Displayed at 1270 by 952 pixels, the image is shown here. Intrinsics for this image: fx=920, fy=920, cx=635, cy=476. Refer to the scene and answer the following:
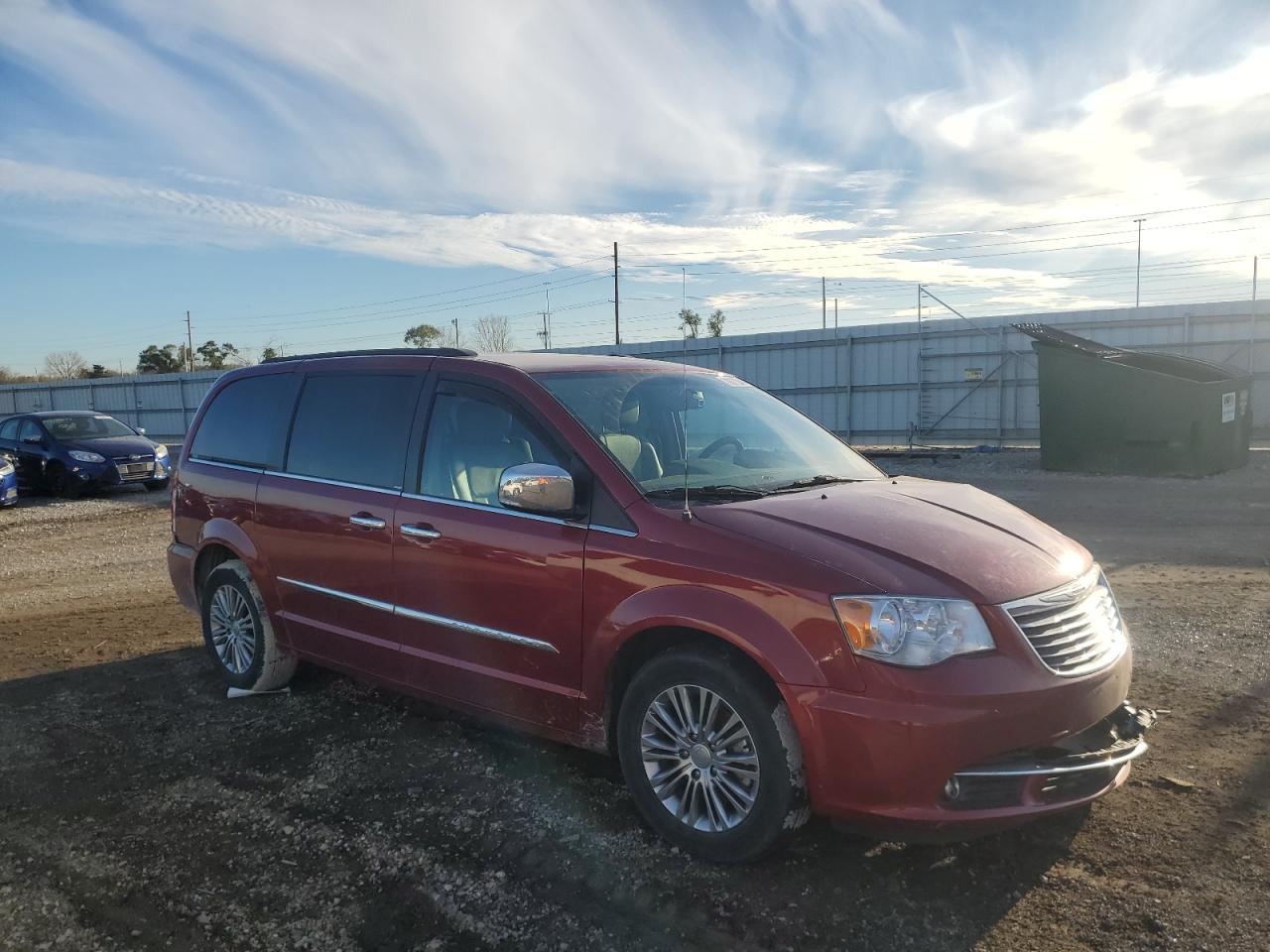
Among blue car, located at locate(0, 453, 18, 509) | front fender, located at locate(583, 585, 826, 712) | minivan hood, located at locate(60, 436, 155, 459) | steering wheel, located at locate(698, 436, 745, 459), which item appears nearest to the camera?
front fender, located at locate(583, 585, 826, 712)

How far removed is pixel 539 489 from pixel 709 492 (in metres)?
0.69

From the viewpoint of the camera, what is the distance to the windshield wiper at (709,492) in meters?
3.62

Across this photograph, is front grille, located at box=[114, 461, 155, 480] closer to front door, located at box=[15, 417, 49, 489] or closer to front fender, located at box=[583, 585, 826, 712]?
front door, located at box=[15, 417, 49, 489]

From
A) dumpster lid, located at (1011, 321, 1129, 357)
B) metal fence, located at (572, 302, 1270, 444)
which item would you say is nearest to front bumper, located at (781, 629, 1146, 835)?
dumpster lid, located at (1011, 321, 1129, 357)

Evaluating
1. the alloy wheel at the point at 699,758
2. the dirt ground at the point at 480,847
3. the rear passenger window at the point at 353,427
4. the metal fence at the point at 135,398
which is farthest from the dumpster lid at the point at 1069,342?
the metal fence at the point at 135,398

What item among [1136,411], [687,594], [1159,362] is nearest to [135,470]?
[687,594]

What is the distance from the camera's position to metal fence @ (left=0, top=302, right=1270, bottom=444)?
21422mm

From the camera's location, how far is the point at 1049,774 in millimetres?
2959

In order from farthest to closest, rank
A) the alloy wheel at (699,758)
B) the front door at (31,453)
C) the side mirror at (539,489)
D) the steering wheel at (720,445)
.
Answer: the front door at (31,453), the steering wheel at (720,445), the side mirror at (539,489), the alloy wheel at (699,758)

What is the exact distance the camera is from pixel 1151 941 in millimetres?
2748

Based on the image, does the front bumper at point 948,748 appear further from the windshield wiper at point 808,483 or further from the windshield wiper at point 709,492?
the windshield wiper at point 808,483

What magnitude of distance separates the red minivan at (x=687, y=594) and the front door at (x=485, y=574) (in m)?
0.01

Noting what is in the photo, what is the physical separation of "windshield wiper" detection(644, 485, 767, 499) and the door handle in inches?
41.5

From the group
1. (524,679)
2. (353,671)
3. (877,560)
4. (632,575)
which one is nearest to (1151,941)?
(877,560)
